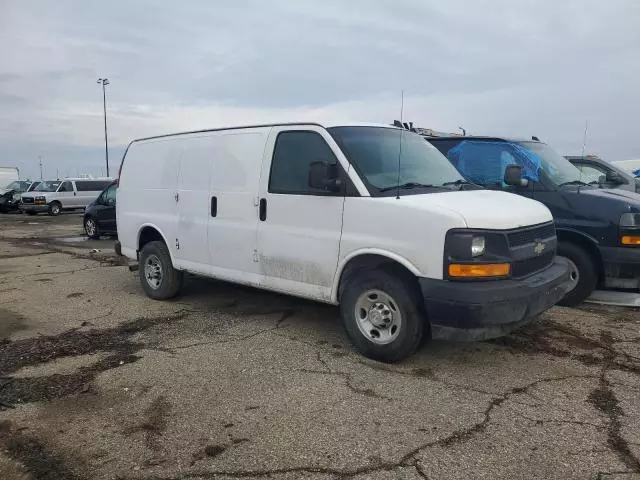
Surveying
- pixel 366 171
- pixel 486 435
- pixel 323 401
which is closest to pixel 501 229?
pixel 366 171

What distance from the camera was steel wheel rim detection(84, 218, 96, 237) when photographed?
621 inches

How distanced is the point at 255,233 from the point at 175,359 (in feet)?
4.77

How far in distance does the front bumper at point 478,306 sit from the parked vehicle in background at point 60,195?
27.0 m

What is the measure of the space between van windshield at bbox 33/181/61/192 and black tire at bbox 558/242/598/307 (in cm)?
2765

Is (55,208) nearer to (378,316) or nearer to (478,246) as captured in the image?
(378,316)

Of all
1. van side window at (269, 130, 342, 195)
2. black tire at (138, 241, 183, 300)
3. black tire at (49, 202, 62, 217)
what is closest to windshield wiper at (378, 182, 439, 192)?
van side window at (269, 130, 342, 195)

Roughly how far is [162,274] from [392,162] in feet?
11.3

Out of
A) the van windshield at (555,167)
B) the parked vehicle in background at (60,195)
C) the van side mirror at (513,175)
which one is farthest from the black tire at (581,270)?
the parked vehicle in background at (60,195)

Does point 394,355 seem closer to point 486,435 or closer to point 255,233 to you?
point 486,435

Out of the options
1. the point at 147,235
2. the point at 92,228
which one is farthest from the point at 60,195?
the point at 147,235

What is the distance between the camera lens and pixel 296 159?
209 inches

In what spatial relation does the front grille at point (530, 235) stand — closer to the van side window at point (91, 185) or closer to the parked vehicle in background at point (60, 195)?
the parked vehicle in background at point (60, 195)

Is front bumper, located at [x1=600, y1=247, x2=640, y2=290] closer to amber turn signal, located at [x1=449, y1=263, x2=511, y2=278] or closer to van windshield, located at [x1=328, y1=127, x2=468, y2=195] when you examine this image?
van windshield, located at [x1=328, y1=127, x2=468, y2=195]

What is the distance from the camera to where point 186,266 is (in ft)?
21.6
